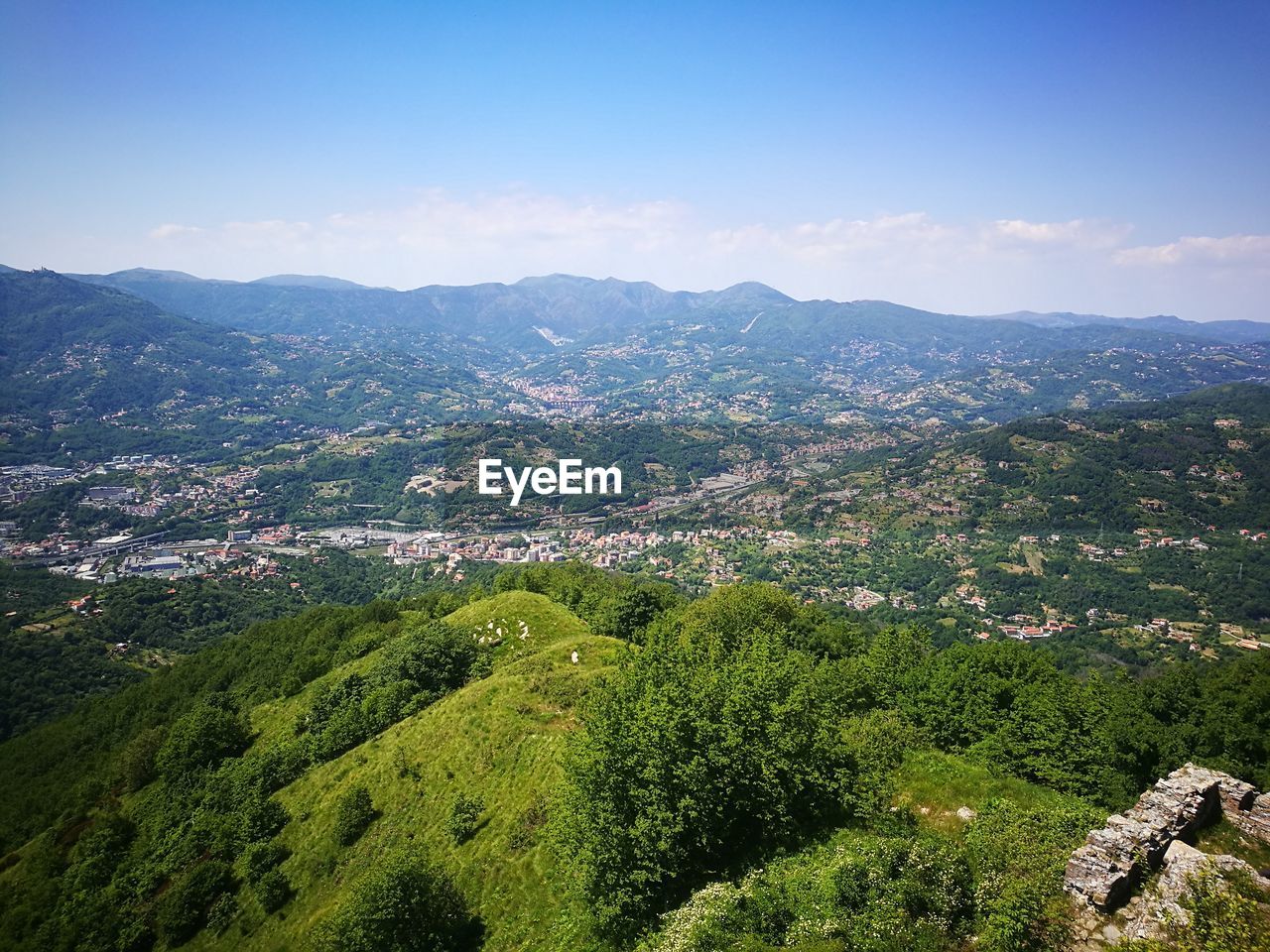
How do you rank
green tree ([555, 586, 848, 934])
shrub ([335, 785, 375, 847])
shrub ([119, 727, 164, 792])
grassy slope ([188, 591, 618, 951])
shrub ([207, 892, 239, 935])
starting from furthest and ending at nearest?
shrub ([119, 727, 164, 792])
shrub ([335, 785, 375, 847])
shrub ([207, 892, 239, 935])
grassy slope ([188, 591, 618, 951])
green tree ([555, 586, 848, 934])

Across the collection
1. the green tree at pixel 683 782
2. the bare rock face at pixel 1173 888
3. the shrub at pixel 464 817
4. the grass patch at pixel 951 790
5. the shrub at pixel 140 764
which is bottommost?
the shrub at pixel 140 764

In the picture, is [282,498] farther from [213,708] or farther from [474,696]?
[474,696]

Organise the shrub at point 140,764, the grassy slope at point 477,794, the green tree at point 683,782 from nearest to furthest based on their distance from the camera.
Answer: the green tree at point 683,782
the grassy slope at point 477,794
the shrub at point 140,764

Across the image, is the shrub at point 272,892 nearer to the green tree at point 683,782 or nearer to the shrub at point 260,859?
the shrub at point 260,859

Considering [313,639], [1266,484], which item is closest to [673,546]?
[313,639]

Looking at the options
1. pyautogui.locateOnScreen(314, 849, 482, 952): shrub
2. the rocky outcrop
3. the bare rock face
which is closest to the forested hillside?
pyautogui.locateOnScreen(314, 849, 482, 952): shrub

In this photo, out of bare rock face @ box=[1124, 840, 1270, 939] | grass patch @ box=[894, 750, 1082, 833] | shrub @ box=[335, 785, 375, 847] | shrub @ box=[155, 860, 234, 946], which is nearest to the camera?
bare rock face @ box=[1124, 840, 1270, 939]

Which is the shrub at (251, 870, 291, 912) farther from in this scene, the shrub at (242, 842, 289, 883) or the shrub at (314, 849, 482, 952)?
the shrub at (314, 849, 482, 952)

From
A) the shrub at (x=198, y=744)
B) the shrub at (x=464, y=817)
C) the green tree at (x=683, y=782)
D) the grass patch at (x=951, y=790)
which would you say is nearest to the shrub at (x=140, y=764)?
the shrub at (x=198, y=744)
